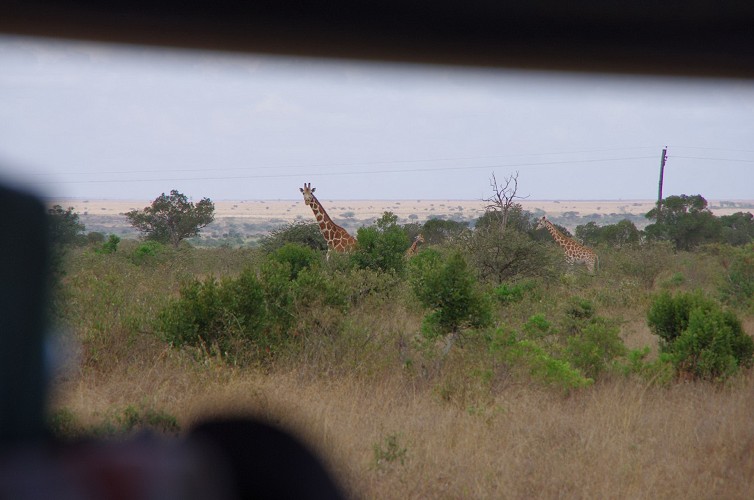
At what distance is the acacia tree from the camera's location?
75.8 ft

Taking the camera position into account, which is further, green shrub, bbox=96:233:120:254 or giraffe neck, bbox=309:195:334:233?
green shrub, bbox=96:233:120:254

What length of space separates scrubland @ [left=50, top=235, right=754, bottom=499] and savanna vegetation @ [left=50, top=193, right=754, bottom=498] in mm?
18

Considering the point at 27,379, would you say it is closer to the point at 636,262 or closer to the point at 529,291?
the point at 529,291

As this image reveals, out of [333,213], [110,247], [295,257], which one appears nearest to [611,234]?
[110,247]

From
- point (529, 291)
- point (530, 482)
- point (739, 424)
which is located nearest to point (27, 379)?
point (530, 482)

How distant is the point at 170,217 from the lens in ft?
76.7

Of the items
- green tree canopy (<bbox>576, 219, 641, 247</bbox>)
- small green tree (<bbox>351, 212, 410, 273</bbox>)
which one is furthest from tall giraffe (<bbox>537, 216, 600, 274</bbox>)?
small green tree (<bbox>351, 212, 410, 273</bbox>)

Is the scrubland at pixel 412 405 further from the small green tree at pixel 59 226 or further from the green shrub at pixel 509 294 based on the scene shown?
the green shrub at pixel 509 294

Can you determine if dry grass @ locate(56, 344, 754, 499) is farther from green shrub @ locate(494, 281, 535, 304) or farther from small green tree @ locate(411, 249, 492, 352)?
green shrub @ locate(494, 281, 535, 304)

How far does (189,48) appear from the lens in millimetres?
4676

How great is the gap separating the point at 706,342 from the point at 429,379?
2.60 m

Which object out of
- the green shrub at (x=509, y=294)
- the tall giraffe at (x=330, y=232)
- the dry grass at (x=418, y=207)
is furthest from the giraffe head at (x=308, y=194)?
the dry grass at (x=418, y=207)

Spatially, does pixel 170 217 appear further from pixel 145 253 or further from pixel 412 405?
pixel 412 405

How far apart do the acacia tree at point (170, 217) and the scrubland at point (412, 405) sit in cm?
1522
